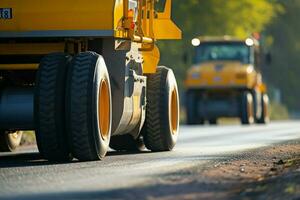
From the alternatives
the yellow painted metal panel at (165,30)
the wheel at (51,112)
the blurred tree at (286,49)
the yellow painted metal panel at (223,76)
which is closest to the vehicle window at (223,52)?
the yellow painted metal panel at (223,76)

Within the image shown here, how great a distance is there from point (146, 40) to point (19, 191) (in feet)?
22.0

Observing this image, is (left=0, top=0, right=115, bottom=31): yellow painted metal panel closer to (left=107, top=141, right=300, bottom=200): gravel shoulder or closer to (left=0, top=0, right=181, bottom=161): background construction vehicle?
(left=0, top=0, right=181, bottom=161): background construction vehicle

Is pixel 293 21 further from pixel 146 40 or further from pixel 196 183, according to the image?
pixel 196 183

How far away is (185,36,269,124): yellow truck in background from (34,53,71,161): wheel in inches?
895

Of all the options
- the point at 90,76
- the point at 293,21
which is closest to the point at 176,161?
the point at 90,76

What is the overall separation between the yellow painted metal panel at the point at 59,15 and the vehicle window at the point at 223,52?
2349 centimetres

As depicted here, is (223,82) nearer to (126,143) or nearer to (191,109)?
(191,109)

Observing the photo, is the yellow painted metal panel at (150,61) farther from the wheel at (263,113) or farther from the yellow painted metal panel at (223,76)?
the wheel at (263,113)

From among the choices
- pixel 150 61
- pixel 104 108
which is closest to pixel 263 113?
pixel 150 61

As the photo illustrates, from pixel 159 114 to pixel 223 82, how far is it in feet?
67.1

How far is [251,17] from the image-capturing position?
160ft

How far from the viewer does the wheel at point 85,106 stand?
1450cm

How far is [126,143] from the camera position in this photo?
721 inches

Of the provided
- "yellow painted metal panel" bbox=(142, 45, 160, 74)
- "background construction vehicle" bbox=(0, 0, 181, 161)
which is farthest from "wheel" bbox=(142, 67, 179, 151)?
"yellow painted metal panel" bbox=(142, 45, 160, 74)
